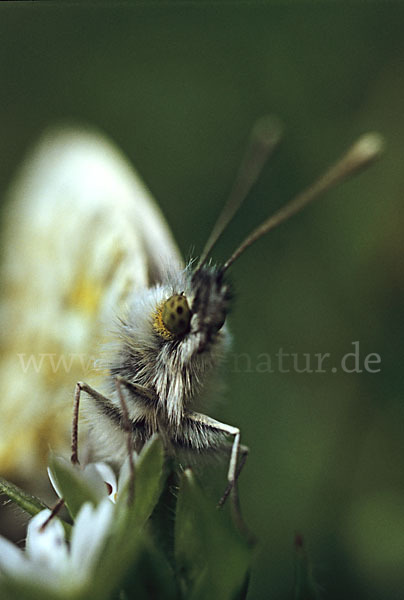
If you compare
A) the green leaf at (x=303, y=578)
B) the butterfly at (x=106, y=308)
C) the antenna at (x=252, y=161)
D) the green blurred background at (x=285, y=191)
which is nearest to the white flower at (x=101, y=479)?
the butterfly at (x=106, y=308)

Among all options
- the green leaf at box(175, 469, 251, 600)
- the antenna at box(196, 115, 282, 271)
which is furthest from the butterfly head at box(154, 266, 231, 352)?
the antenna at box(196, 115, 282, 271)

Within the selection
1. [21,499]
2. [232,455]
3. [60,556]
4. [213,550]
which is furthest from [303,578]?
[21,499]

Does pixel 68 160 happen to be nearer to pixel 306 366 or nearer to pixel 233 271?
pixel 233 271

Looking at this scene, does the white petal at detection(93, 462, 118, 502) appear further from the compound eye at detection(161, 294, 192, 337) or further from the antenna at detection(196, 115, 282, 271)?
the antenna at detection(196, 115, 282, 271)

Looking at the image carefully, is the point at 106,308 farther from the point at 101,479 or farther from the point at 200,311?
the point at 101,479

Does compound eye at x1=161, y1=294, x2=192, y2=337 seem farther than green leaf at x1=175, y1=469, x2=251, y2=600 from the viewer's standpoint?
Yes

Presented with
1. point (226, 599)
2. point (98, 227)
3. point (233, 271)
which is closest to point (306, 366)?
point (233, 271)
